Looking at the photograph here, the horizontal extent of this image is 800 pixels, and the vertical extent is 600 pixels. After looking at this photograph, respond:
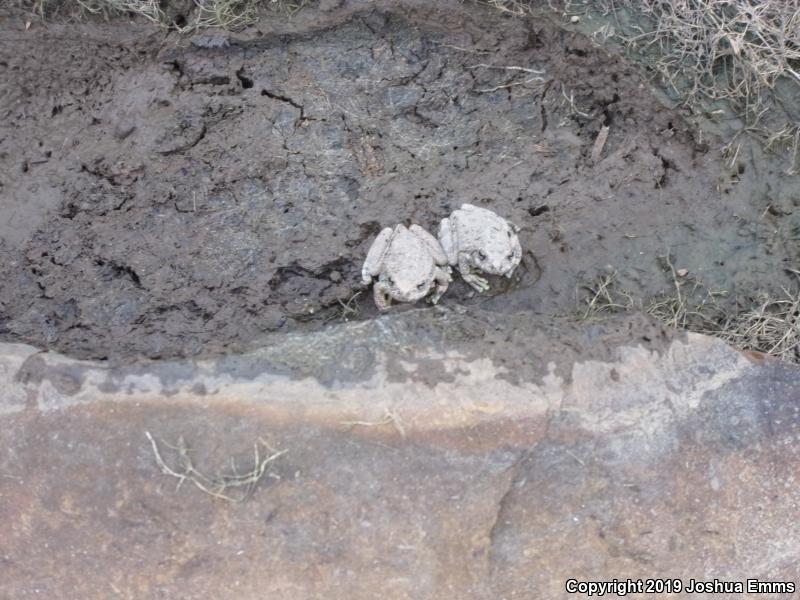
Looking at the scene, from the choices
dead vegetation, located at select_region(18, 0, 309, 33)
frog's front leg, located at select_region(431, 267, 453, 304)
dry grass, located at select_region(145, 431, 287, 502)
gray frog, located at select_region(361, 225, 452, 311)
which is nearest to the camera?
dry grass, located at select_region(145, 431, 287, 502)

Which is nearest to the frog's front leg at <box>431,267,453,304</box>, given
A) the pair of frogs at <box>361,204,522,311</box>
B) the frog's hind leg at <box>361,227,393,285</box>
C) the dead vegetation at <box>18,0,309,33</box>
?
the pair of frogs at <box>361,204,522,311</box>

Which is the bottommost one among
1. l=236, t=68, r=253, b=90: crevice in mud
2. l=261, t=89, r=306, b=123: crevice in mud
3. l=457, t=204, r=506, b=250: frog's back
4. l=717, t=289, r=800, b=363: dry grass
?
l=717, t=289, r=800, b=363: dry grass

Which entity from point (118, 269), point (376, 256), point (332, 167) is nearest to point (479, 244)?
point (376, 256)

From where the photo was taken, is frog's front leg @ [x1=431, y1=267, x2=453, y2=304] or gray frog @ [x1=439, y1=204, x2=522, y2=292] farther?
frog's front leg @ [x1=431, y1=267, x2=453, y2=304]

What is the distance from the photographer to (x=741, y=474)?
9.55 ft

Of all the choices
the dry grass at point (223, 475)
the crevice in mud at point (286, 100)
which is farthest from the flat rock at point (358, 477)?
the crevice in mud at point (286, 100)

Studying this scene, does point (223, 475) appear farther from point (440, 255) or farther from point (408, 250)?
point (440, 255)

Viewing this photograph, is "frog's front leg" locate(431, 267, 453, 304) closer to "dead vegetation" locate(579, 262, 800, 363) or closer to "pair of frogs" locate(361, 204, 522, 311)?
"pair of frogs" locate(361, 204, 522, 311)

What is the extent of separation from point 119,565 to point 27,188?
1.77 m

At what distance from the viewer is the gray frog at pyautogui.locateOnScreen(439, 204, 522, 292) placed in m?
3.41

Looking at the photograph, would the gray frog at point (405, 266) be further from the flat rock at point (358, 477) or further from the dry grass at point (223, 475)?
the dry grass at point (223, 475)

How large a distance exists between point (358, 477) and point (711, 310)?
6.22 feet

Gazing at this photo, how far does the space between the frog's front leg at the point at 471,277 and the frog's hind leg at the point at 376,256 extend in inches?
12.9

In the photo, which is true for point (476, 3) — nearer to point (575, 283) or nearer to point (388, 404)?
point (575, 283)
